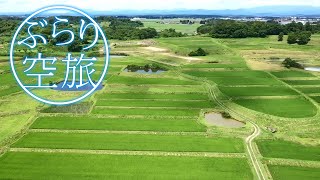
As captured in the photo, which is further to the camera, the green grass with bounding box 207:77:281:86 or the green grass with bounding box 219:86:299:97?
the green grass with bounding box 207:77:281:86

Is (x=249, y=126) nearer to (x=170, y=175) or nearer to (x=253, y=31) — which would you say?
(x=170, y=175)

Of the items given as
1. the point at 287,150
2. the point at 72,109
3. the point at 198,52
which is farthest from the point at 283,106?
the point at 198,52

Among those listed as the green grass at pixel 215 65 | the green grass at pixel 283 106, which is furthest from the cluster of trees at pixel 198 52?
the green grass at pixel 283 106

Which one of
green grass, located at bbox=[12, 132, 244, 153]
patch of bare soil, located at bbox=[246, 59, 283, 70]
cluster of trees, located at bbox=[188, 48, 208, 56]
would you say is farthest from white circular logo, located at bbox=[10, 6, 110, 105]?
patch of bare soil, located at bbox=[246, 59, 283, 70]

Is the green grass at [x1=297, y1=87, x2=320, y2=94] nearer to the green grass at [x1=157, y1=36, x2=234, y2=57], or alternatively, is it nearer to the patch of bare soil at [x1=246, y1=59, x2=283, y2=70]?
the patch of bare soil at [x1=246, y1=59, x2=283, y2=70]

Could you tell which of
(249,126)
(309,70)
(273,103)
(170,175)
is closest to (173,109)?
(249,126)

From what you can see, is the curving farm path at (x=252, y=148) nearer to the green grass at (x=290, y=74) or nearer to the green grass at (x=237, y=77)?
the green grass at (x=237, y=77)
